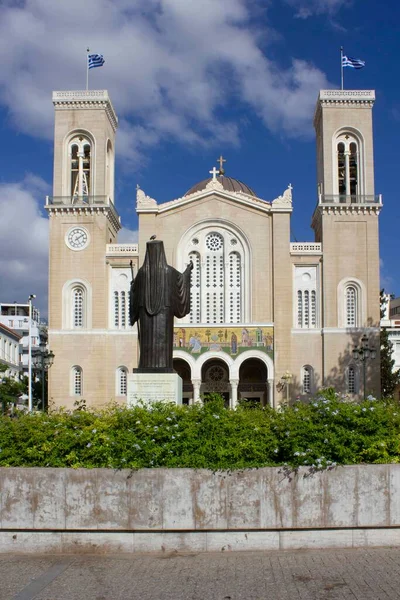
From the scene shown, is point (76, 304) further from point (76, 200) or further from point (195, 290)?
point (195, 290)

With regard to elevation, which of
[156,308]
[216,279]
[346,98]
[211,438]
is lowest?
[211,438]

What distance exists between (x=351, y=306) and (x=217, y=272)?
8.40 metres

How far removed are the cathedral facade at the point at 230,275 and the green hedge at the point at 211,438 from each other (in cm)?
3127

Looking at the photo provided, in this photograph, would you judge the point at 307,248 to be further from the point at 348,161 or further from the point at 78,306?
the point at 78,306

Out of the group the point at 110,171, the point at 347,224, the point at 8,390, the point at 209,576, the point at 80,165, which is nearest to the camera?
the point at 209,576

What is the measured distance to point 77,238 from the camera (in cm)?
4366

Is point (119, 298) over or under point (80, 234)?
under

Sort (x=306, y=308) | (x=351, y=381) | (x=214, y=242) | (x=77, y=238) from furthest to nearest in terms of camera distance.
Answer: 1. (x=214, y=242)
2. (x=77, y=238)
3. (x=306, y=308)
4. (x=351, y=381)

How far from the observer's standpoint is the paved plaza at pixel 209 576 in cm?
719

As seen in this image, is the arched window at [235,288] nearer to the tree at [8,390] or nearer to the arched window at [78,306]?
the arched window at [78,306]

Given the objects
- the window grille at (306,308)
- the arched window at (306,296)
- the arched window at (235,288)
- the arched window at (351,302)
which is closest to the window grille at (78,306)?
the arched window at (235,288)

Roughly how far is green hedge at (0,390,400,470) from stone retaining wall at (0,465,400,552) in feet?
0.77

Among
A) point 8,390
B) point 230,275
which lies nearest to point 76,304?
point 8,390

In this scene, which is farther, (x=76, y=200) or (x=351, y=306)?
(x=76, y=200)
